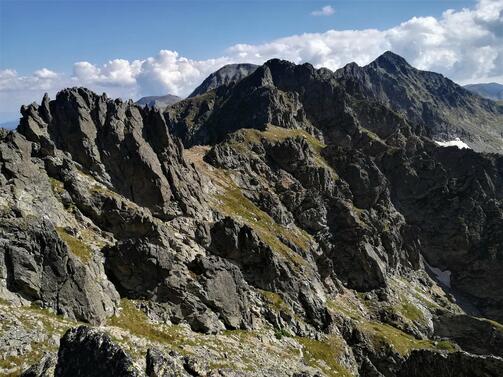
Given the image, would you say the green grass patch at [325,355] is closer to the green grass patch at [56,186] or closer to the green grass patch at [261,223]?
the green grass patch at [261,223]

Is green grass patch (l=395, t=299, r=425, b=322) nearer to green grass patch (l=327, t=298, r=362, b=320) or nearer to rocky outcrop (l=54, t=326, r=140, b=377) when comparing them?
green grass patch (l=327, t=298, r=362, b=320)

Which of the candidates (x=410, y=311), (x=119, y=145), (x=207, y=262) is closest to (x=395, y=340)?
(x=410, y=311)

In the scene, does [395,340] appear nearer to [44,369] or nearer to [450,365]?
[450,365]

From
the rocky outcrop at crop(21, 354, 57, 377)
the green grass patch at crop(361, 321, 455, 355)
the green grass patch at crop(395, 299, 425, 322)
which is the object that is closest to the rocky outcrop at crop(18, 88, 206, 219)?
the green grass patch at crop(361, 321, 455, 355)

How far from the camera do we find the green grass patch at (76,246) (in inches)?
2440

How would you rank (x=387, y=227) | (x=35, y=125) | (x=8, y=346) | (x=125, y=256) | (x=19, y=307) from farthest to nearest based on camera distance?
(x=387, y=227) → (x=35, y=125) → (x=125, y=256) → (x=19, y=307) → (x=8, y=346)

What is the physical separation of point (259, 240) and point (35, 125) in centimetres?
4853

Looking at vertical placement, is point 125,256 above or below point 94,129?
below

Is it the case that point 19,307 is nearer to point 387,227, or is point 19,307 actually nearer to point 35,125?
point 35,125

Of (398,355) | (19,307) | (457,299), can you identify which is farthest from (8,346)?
(457,299)

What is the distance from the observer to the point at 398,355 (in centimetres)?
9969

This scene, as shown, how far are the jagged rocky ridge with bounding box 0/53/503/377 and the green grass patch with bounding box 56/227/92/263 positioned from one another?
39 cm

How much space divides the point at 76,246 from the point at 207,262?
20661 mm

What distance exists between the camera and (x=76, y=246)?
64375 millimetres
